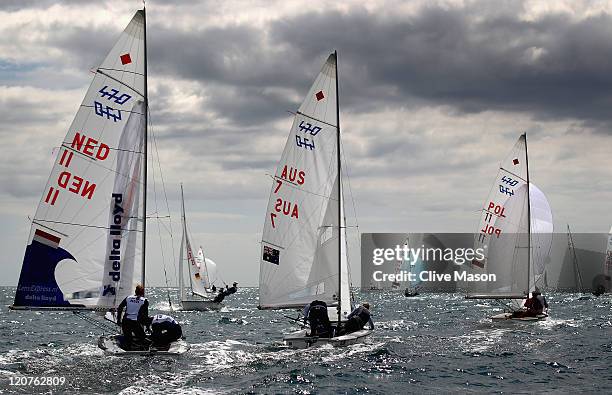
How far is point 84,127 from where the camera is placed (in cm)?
2506

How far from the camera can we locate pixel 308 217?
98.8 ft

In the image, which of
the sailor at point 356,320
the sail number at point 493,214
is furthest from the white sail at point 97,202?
the sail number at point 493,214

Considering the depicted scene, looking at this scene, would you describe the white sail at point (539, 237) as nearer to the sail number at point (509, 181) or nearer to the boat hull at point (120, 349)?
the sail number at point (509, 181)

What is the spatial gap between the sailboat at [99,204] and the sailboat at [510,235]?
23603 mm

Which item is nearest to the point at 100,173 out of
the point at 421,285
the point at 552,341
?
the point at 552,341

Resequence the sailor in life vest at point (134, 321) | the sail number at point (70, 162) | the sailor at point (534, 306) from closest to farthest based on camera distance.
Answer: the sailor in life vest at point (134, 321) → the sail number at point (70, 162) → the sailor at point (534, 306)

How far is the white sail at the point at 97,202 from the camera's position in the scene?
2495 centimetres

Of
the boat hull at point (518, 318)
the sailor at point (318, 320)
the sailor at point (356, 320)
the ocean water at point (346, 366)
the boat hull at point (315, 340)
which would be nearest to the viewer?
the ocean water at point (346, 366)

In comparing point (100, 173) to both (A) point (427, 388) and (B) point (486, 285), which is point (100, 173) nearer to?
(A) point (427, 388)

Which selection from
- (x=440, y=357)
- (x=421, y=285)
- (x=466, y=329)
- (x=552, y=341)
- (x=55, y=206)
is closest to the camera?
(x=55, y=206)

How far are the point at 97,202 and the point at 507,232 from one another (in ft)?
83.4

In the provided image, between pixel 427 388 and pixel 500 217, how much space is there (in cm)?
2455

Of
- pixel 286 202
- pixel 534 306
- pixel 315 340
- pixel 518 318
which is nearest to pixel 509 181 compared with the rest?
pixel 534 306

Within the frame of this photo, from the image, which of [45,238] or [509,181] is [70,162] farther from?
[509,181]
